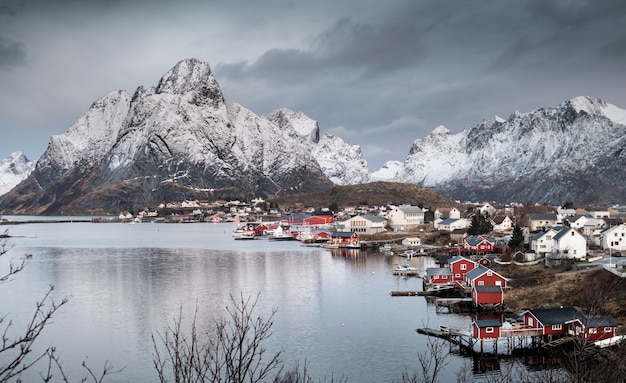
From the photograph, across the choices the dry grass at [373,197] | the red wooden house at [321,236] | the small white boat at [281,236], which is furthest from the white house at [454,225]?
the dry grass at [373,197]

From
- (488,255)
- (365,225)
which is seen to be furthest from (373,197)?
(488,255)

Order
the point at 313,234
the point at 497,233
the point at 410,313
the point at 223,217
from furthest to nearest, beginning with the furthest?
the point at 223,217 → the point at 313,234 → the point at 497,233 → the point at 410,313

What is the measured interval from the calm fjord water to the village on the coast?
1.97 m

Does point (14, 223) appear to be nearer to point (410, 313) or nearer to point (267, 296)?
point (267, 296)

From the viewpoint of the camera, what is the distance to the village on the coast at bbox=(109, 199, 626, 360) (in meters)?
25.7

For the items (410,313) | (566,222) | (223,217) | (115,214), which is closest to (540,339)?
(410,313)

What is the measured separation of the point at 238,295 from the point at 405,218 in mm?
55496

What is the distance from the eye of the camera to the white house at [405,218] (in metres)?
89.3

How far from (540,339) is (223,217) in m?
144

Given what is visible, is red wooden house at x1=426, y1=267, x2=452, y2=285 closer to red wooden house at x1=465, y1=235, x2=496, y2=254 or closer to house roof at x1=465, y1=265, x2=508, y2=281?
house roof at x1=465, y1=265, x2=508, y2=281

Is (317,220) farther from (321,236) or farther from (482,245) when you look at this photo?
(482,245)

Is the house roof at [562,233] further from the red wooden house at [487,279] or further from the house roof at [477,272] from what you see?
the red wooden house at [487,279]

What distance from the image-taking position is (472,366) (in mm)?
23469

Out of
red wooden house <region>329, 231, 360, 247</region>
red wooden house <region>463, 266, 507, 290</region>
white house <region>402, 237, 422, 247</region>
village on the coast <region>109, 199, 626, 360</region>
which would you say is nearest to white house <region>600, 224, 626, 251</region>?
village on the coast <region>109, 199, 626, 360</region>
